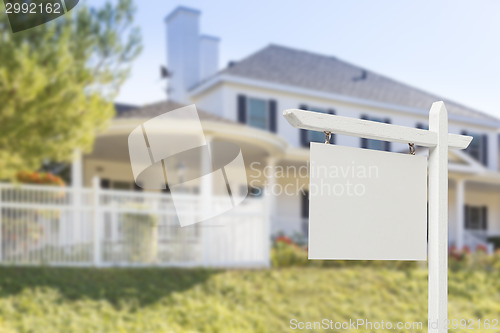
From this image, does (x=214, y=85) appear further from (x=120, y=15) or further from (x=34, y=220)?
(x=34, y=220)

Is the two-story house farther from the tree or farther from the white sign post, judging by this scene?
the white sign post

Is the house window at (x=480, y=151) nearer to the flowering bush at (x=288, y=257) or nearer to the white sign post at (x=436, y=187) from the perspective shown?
the flowering bush at (x=288, y=257)

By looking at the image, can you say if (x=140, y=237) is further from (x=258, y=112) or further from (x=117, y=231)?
(x=258, y=112)

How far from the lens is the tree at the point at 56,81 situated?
864 centimetres

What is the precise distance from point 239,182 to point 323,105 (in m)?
3.78

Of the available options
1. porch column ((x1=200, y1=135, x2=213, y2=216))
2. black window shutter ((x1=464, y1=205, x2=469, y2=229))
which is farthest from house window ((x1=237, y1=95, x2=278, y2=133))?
black window shutter ((x1=464, y1=205, x2=469, y2=229))

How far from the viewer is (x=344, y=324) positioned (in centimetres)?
898

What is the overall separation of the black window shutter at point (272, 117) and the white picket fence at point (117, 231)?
567 cm

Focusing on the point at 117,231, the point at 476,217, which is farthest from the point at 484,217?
the point at 117,231

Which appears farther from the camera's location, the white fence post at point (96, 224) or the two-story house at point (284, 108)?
the two-story house at point (284, 108)

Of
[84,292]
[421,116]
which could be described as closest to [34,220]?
[84,292]

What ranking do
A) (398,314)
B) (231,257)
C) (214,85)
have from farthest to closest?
1. (214,85)
2. (231,257)
3. (398,314)

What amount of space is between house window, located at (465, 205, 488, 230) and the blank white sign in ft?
68.9

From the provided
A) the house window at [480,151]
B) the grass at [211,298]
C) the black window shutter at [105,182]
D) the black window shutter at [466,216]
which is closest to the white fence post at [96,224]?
the grass at [211,298]
